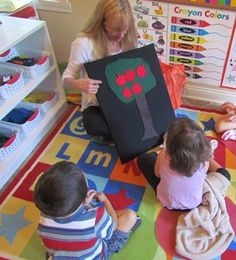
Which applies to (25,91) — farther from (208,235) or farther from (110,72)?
(208,235)

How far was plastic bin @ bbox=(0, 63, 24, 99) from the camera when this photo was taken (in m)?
1.29

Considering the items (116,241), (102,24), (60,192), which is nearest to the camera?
(60,192)

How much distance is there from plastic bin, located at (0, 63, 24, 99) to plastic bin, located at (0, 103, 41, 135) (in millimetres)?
156

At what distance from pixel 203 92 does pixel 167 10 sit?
0.50 meters

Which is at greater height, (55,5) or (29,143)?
(55,5)

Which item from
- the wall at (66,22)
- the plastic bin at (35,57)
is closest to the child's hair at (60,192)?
the plastic bin at (35,57)

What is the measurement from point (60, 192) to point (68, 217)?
9 cm

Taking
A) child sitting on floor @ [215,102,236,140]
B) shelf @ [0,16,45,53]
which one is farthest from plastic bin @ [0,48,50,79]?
child sitting on floor @ [215,102,236,140]

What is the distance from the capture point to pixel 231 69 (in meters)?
1.54

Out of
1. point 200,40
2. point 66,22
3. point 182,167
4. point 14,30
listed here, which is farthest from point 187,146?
point 66,22

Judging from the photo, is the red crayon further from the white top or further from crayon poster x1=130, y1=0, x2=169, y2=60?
the white top

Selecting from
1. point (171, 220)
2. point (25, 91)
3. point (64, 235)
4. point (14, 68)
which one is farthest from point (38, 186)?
point (14, 68)

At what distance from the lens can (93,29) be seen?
1212 millimetres

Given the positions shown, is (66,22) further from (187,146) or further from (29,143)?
(187,146)
